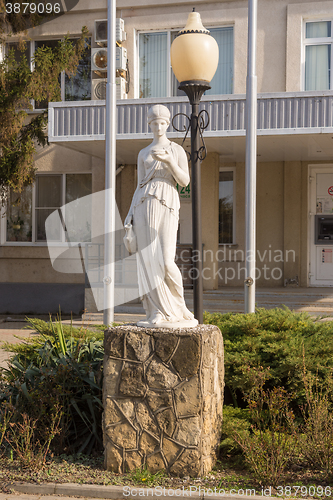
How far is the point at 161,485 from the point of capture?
4.06 m

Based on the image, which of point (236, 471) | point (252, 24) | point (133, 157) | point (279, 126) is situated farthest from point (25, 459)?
point (133, 157)

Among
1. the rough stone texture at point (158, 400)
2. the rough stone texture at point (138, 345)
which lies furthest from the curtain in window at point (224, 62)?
the rough stone texture at point (158, 400)

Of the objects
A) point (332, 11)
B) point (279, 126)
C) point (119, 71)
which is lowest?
point (279, 126)

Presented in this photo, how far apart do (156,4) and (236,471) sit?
12.9 meters

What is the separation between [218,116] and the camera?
1103cm

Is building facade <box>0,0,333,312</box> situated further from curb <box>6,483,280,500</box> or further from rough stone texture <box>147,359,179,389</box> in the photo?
curb <box>6,483,280,500</box>

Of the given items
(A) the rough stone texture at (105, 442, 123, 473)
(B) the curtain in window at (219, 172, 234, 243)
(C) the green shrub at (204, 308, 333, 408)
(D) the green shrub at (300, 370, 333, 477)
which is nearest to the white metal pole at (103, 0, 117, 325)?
(C) the green shrub at (204, 308, 333, 408)

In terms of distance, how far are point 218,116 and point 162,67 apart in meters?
4.27

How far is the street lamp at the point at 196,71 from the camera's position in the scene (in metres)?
5.72

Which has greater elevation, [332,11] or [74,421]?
[332,11]

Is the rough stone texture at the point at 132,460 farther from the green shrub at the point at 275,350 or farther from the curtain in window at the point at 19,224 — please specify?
the curtain in window at the point at 19,224

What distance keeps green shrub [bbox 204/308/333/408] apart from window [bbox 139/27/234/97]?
30.9ft

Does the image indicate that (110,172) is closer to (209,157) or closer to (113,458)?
(209,157)

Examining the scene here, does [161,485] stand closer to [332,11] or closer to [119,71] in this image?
[119,71]
